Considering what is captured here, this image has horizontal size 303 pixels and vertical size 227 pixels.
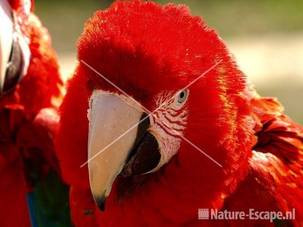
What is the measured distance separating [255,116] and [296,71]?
2.90 m

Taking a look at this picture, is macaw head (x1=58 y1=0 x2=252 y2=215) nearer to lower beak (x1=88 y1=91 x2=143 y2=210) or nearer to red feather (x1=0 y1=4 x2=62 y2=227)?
lower beak (x1=88 y1=91 x2=143 y2=210)

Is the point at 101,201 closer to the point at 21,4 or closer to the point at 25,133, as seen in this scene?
the point at 25,133

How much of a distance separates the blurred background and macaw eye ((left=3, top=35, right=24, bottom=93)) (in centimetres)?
227

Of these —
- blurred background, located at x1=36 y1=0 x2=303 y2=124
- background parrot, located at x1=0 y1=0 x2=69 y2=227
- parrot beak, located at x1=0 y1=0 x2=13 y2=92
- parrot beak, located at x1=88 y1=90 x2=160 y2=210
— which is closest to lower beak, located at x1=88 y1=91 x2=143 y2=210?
parrot beak, located at x1=88 y1=90 x2=160 y2=210

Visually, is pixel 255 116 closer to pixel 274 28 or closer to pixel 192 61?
pixel 192 61

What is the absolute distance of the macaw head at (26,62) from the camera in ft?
5.63

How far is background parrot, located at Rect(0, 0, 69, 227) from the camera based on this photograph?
1803mm

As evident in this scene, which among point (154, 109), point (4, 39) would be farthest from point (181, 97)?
point (4, 39)

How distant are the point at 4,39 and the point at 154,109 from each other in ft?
1.43

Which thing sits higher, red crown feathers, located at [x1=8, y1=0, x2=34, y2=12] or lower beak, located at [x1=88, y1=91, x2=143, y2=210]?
red crown feathers, located at [x1=8, y1=0, x2=34, y2=12]

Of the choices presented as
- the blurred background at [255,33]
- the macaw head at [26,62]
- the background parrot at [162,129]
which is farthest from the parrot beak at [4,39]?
the blurred background at [255,33]

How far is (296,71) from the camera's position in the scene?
175 inches

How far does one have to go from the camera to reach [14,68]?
5.68 feet

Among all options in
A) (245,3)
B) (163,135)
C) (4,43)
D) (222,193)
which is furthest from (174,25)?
(245,3)
